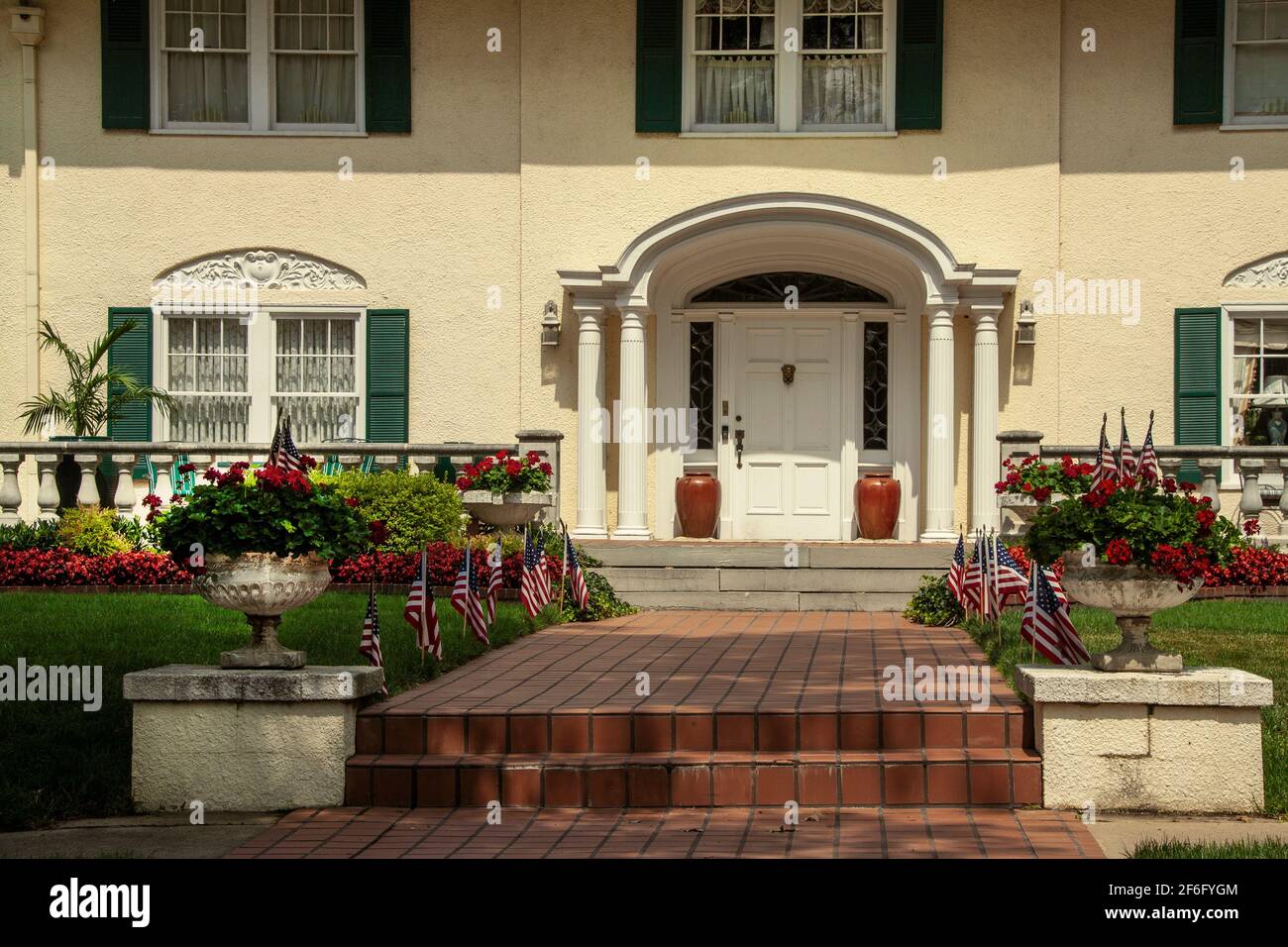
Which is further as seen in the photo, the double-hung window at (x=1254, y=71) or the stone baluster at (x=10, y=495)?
the double-hung window at (x=1254, y=71)

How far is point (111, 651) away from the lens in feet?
31.2

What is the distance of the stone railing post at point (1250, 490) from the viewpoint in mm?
14547

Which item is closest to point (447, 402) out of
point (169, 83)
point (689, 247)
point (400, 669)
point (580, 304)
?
point (580, 304)

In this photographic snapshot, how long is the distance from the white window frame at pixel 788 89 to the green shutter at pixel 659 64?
0.15 m

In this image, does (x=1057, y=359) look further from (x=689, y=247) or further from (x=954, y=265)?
(x=689, y=247)

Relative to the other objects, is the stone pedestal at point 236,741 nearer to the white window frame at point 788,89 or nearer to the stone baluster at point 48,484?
the stone baluster at point 48,484

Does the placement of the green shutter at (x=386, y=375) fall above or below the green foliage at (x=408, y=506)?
above

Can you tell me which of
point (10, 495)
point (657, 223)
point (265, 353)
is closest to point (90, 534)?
point (10, 495)

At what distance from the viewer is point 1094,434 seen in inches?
637

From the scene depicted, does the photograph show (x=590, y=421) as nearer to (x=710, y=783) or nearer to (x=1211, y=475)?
(x=1211, y=475)

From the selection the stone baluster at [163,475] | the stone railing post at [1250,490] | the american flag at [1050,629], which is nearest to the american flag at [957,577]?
the american flag at [1050,629]

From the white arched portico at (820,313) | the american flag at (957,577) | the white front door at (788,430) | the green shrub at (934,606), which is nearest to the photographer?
the american flag at (957,577)

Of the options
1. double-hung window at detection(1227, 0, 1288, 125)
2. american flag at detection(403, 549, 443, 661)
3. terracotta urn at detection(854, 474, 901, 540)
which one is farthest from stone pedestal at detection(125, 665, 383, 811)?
double-hung window at detection(1227, 0, 1288, 125)

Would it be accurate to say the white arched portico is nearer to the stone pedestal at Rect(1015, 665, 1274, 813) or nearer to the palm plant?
the palm plant
